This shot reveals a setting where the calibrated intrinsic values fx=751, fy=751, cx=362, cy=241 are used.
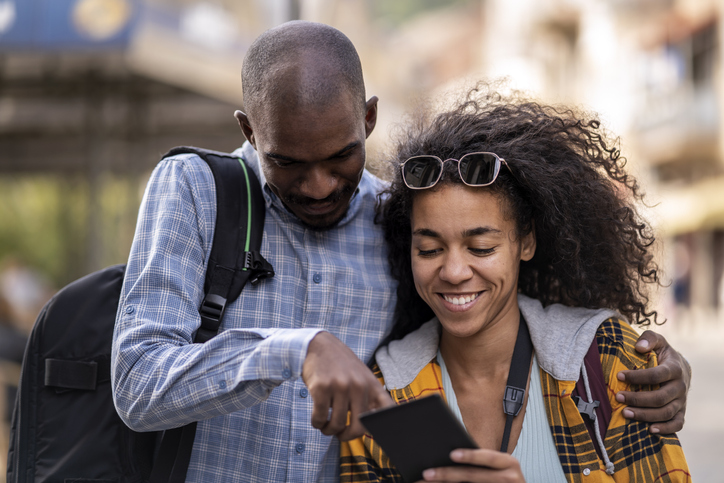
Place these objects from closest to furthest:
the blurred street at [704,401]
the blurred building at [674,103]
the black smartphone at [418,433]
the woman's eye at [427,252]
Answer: the black smartphone at [418,433] < the woman's eye at [427,252] < the blurred street at [704,401] < the blurred building at [674,103]

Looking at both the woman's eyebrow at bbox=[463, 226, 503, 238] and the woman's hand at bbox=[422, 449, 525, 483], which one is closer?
the woman's hand at bbox=[422, 449, 525, 483]

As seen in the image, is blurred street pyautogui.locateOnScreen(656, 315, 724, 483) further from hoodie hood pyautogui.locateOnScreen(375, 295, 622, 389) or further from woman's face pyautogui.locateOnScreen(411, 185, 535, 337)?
woman's face pyautogui.locateOnScreen(411, 185, 535, 337)

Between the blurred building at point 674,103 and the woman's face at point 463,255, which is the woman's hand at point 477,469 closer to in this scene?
the woman's face at point 463,255

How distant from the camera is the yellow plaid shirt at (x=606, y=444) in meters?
2.38

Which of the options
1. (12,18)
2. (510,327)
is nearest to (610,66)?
(12,18)

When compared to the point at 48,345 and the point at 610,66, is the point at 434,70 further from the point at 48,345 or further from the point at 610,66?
the point at 48,345

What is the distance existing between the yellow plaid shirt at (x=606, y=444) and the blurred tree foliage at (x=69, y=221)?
9.02 m

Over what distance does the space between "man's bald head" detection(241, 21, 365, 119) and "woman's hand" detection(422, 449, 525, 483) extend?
1.11 metres

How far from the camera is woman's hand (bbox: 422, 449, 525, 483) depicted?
1.90 m

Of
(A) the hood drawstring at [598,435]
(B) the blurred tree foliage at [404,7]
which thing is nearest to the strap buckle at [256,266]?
(A) the hood drawstring at [598,435]

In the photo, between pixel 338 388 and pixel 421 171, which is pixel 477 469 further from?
pixel 421 171

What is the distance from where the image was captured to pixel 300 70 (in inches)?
92.1

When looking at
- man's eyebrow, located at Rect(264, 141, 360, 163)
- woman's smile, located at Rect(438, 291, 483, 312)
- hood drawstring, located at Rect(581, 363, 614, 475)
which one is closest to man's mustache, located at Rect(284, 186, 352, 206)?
man's eyebrow, located at Rect(264, 141, 360, 163)

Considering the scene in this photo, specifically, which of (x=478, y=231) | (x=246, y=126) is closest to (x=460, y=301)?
(x=478, y=231)
